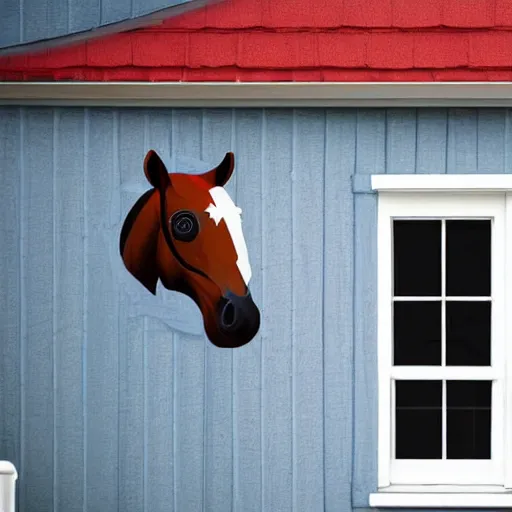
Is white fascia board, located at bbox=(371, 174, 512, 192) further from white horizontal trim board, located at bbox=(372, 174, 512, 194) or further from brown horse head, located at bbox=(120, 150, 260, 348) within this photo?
brown horse head, located at bbox=(120, 150, 260, 348)

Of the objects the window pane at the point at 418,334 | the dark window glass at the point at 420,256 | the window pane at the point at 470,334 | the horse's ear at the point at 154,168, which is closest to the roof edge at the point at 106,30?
the horse's ear at the point at 154,168

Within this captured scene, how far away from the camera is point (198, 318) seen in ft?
19.2

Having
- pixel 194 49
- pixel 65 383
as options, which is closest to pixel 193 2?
pixel 194 49

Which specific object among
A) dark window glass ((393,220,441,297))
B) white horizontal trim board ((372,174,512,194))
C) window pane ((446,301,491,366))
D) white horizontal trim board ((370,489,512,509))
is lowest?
Result: white horizontal trim board ((370,489,512,509))

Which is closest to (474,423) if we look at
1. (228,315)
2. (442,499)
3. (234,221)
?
Answer: (442,499)

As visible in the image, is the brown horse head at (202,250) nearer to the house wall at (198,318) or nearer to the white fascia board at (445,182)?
the house wall at (198,318)

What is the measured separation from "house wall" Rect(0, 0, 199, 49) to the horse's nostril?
5.89 feet

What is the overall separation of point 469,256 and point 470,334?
0.46 metres

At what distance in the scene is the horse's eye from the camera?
590 centimetres

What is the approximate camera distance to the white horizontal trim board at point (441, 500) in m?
5.80

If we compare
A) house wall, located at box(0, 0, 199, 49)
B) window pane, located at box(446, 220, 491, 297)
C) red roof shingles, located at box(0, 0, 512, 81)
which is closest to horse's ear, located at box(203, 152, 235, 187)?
red roof shingles, located at box(0, 0, 512, 81)

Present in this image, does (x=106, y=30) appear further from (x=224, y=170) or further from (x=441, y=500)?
(x=441, y=500)

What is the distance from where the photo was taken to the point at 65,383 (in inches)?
230

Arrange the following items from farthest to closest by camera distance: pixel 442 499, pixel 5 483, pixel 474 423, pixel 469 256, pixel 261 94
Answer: pixel 474 423
pixel 469 256
pixel 442 499
pixel 261 94
pixel 5 483
